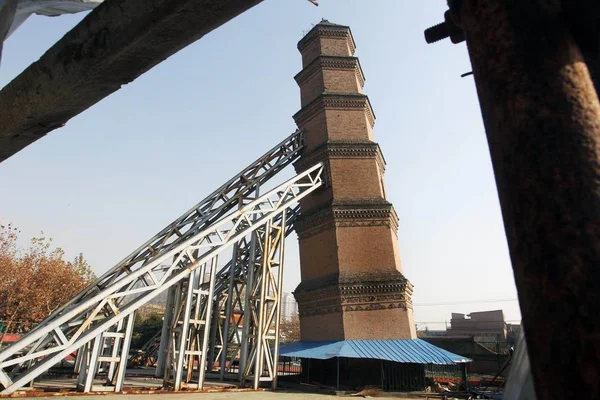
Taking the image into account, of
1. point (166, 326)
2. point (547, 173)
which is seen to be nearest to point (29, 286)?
point (166, 326)

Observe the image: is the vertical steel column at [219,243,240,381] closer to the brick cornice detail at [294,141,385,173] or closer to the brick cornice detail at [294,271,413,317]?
the brick cornice detail at [294,271,413,317]

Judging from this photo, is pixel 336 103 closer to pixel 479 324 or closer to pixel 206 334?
pixel 206 334

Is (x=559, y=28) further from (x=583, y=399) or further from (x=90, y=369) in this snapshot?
(x=90, y=369)

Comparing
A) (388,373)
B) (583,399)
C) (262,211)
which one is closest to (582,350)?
(583,399)

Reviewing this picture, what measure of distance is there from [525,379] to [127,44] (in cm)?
459

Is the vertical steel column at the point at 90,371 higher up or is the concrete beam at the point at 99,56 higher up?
the concrete beam at the point at 99,56

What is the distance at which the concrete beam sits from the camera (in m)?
2.22

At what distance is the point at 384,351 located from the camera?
12.0 metres

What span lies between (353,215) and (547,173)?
44.7 ft

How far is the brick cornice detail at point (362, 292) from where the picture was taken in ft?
43.9

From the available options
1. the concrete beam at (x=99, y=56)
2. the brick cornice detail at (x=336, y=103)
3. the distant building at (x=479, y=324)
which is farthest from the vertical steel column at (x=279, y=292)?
the distant building at (x=479, y=324)

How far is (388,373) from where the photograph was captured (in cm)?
1222

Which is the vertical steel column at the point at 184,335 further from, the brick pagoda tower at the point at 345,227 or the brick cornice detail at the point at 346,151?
the brick cornice detail at the point at 346,151

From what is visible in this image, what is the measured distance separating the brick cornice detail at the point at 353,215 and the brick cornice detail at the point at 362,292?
194 centimetres
